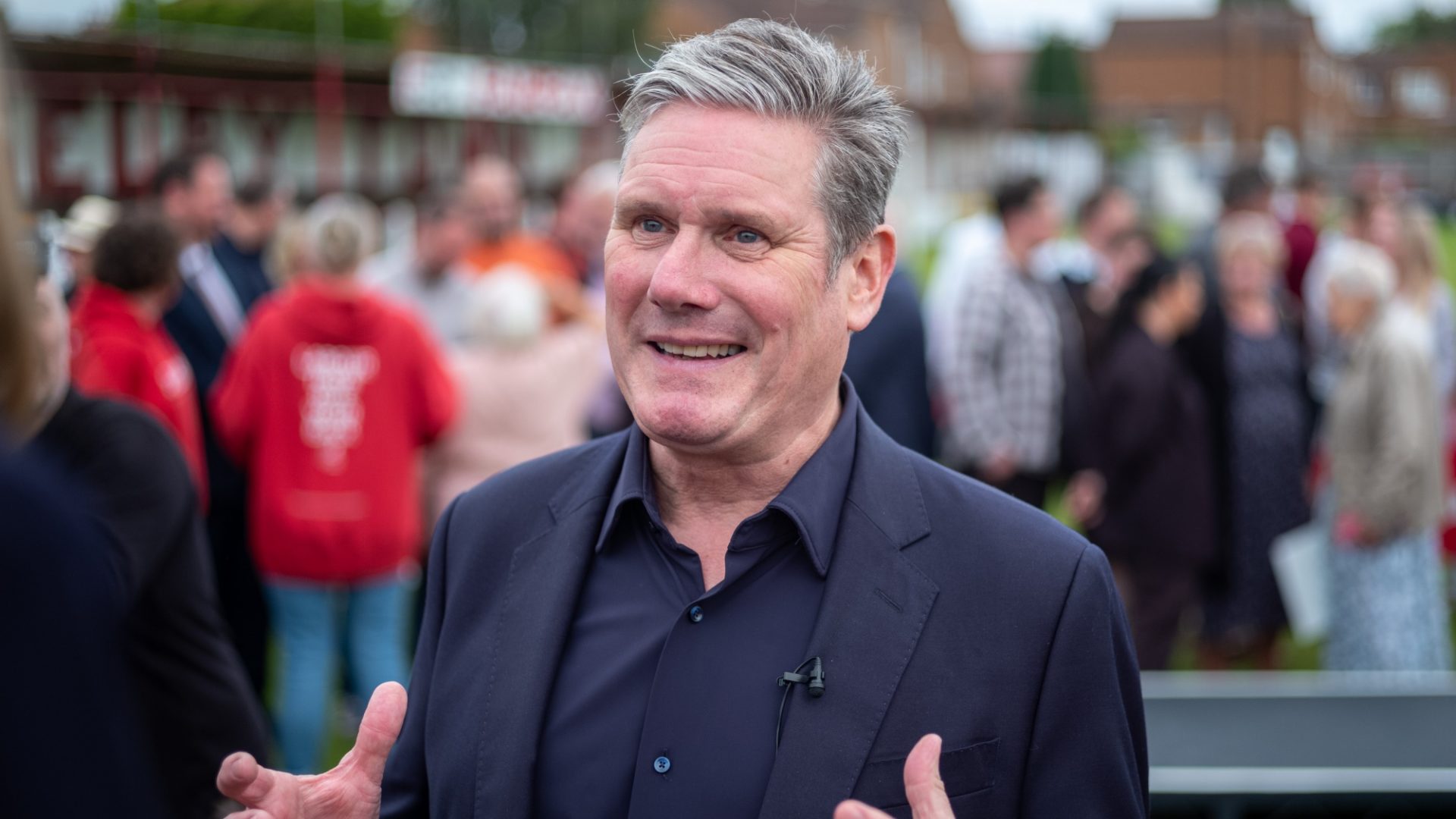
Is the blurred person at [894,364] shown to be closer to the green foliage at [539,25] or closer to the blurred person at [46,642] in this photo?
the blurred person at [46,642]

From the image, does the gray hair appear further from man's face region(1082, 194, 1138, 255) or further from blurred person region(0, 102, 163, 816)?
man's face region(1082, 194, 1138, 255)

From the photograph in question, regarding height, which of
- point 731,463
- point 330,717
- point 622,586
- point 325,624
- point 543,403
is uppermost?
point 731,463

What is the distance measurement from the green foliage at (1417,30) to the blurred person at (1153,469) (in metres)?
123

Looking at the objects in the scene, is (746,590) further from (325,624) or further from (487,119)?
(487,119)

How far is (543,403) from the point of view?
5.77m

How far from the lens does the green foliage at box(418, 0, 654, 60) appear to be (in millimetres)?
60375

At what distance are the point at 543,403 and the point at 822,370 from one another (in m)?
3.88

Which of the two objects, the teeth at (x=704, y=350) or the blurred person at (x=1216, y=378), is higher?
the teeth at (x=704, y=350)

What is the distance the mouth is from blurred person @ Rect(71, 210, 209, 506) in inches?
132

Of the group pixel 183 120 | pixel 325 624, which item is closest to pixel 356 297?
pixel 325 624

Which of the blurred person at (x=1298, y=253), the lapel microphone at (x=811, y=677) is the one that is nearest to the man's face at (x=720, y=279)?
the lapel microphone at (x=811, y=677)

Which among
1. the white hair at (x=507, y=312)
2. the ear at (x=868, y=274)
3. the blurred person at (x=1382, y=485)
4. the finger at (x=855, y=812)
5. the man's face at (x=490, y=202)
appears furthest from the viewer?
the man's face at (x=490, y=202)

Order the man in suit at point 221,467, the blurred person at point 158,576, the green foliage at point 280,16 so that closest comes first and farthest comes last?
the blurred person at point 158,576, the man in suit at point 221,467, the green foliage at point 280,16

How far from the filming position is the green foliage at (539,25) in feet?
198
